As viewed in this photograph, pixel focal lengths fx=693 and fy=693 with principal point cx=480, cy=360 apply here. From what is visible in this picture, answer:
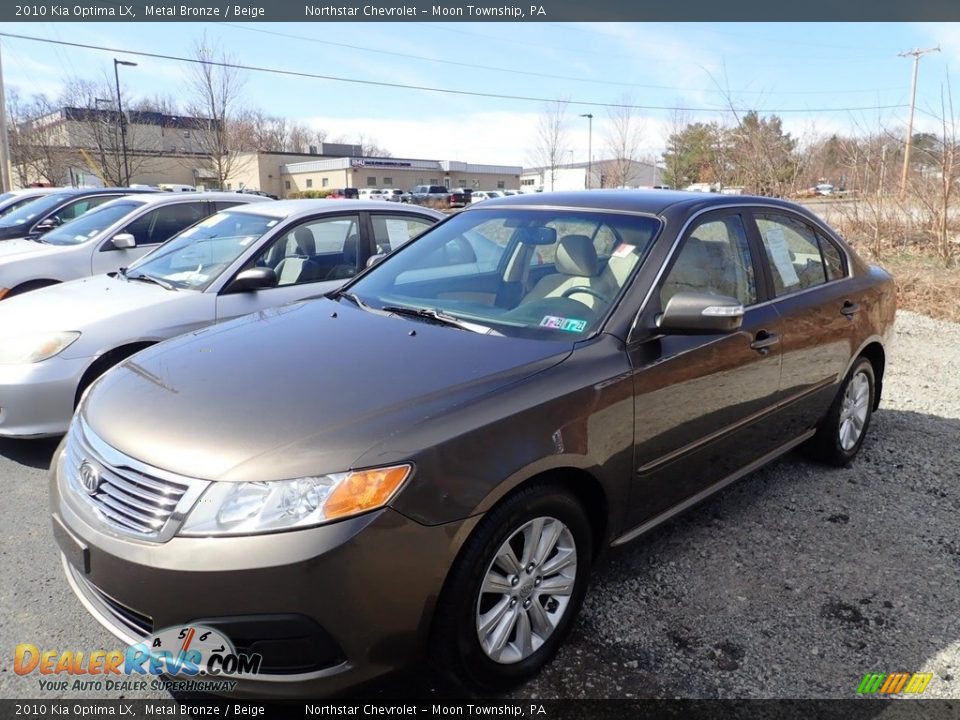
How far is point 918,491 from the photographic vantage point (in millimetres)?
4230

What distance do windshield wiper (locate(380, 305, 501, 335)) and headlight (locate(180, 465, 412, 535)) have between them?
41.5 inches

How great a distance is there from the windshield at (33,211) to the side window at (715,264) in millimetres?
10946

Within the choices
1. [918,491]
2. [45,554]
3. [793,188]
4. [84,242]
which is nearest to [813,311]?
[918,491]

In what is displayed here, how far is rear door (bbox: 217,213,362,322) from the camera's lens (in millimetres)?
5027

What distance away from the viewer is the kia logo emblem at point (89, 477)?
7.52 ft

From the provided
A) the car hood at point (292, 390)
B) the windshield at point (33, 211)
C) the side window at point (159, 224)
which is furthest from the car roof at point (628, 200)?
the windshield at point (33, 211)

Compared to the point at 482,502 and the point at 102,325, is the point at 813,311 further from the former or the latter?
the point at 102,325

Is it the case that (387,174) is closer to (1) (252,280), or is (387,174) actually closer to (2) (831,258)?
(1) (252,280)

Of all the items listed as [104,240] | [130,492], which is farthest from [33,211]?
[130,492]

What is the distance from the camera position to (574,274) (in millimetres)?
3248

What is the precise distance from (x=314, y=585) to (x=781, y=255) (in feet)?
10.3

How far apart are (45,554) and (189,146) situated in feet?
127

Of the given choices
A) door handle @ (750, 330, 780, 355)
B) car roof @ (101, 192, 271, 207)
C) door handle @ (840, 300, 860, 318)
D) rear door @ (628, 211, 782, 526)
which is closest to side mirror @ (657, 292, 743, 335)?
rear door @ (628, 211, 782, 526)

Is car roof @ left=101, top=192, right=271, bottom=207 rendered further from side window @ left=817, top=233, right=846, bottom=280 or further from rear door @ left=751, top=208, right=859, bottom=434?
side window @ left=817, top=233, right=846, bottom=280
